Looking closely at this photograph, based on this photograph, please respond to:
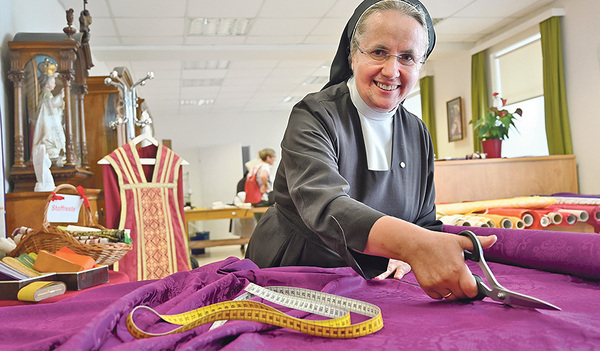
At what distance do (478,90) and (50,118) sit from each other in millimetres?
6387

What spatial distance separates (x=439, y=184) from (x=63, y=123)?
3.14 meters

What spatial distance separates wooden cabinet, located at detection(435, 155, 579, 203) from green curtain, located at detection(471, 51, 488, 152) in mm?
2441

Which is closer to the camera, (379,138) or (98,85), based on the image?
(379,138)

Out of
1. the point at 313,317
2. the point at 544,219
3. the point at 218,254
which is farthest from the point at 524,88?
the point at 313,317

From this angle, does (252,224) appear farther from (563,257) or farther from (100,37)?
(563,257)

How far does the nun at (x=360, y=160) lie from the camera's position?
96cm

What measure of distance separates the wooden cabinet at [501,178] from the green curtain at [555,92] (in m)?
0.94

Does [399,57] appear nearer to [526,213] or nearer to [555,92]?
[526,213]

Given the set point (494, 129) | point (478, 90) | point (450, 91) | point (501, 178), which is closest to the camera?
point (501, 178)

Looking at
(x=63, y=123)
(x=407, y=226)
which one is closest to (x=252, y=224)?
(x=63, y=123)

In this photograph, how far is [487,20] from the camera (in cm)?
736

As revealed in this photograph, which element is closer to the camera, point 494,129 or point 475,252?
point 475,252

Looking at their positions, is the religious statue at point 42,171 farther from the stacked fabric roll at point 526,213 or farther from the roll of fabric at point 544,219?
the roll of fabric at point 544,219

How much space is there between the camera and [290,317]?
709mm
